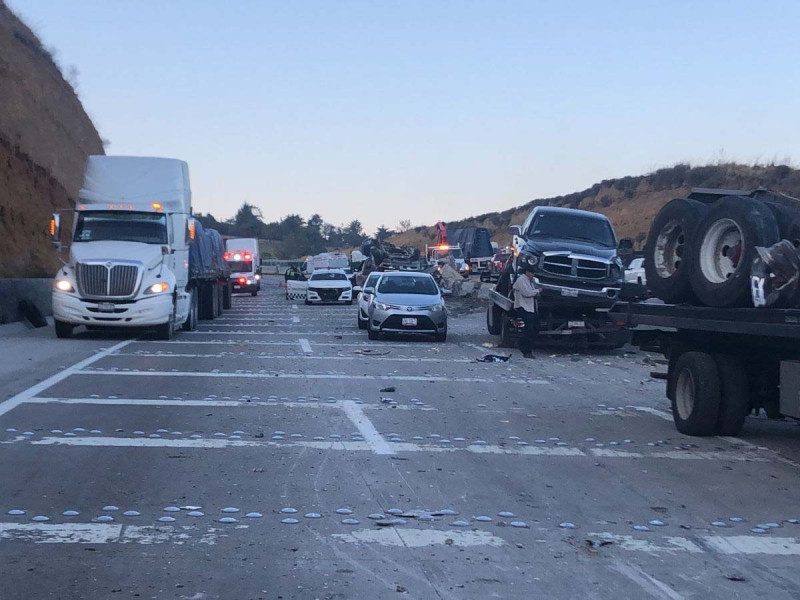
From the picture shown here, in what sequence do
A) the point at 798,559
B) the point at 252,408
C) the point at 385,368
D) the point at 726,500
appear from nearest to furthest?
the point at 798,559 < the point at 726,500 < the point at 252,408 < the point at 385,368

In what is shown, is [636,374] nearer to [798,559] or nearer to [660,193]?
[798,559]

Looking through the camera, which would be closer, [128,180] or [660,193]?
[128,180]

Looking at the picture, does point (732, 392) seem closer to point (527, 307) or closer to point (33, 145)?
point (527, 307)

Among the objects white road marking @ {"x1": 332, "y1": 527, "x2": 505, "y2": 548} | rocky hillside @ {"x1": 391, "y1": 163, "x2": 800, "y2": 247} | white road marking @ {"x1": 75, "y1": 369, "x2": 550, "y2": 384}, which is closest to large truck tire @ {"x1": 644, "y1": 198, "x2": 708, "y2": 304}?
white road marking @ {"x1": 75, "y1": 369, "x2": 550, "y2": 384}

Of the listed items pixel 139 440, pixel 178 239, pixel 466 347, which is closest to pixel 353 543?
pixel 139 440

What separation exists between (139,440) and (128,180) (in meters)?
16.1

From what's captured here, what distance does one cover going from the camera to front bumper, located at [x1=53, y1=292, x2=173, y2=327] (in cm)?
2217

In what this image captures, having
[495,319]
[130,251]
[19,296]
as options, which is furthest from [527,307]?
[19,296]

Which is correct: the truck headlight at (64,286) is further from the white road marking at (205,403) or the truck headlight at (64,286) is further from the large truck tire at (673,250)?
the large truck tire at (673,250)

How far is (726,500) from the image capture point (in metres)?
8.18

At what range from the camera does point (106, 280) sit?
22.2 m

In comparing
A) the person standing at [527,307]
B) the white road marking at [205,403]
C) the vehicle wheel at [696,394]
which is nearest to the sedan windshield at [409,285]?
the person standing at [527,307]

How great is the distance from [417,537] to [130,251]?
17375 millimetres

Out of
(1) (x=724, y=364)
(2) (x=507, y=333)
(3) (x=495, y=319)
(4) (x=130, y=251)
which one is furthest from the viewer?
(3) (x=495, y=319)
